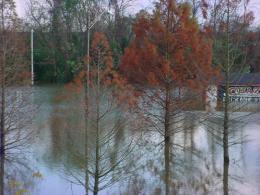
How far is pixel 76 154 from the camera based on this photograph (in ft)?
38.9

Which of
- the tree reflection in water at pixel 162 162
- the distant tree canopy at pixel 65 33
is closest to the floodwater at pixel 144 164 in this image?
the tree reflection in water at pixel 162 162

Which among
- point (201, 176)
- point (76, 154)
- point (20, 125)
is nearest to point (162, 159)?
point (201, 176)

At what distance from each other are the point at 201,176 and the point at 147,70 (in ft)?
14.4

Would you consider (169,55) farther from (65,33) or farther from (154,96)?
(65,33)

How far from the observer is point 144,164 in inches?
515

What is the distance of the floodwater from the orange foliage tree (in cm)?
107

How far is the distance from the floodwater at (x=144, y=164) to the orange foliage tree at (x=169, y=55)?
1.07m

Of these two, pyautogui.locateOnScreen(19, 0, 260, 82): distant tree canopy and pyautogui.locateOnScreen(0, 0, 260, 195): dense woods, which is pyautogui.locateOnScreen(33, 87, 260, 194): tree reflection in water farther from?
pyautogui.locateOnScreen(19, 0, 260, 82): distant tree canopy

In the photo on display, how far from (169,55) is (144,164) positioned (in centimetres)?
376

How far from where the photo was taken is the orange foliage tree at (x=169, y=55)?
14969 mm

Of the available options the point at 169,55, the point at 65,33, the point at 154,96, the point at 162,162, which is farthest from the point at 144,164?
the point at 65,33

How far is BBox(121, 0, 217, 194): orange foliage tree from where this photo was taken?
1497cm

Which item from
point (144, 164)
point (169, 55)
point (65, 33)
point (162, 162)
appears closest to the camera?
point (144, 164)

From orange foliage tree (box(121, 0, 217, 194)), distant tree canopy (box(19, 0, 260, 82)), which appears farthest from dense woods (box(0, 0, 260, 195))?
distant tree canopy (box(19, 0, 260, 82))
